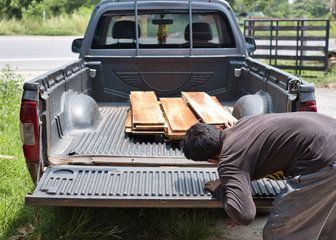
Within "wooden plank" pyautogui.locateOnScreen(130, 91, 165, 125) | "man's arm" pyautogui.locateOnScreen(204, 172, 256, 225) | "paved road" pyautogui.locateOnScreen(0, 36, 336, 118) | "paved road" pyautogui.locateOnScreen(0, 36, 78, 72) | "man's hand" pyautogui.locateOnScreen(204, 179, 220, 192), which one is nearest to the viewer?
"man's arm" pyautogui.locateOnScreen(204, 172, 256, 225)

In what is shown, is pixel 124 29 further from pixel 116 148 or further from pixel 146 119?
pixel 116 148

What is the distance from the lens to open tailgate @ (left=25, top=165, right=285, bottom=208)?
9.59 feet

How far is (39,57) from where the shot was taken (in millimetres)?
16078

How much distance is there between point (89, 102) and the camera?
4.25m

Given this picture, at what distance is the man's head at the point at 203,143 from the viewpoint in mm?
2859

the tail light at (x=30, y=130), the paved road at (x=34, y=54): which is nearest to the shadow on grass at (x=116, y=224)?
the tail light at (x=30, y=130)

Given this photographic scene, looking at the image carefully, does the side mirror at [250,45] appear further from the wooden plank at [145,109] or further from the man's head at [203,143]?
the man's head at [203,143]

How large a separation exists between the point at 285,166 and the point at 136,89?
279cm

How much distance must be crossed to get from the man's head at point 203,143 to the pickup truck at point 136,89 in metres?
0.29

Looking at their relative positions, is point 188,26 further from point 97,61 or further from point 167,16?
point 97,61

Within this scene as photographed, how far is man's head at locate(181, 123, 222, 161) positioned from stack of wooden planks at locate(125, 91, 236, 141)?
79 cm

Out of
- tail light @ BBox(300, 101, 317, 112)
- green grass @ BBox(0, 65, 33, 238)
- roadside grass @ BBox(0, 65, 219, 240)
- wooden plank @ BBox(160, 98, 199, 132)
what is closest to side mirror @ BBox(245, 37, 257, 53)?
wooden plank @ BBox(160, 98, 199, 132)

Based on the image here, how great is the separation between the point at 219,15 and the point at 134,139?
221cm

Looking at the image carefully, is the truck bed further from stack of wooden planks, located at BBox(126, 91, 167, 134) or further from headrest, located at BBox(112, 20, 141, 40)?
headrest, located at BBox(112, 20, 141, 40)
